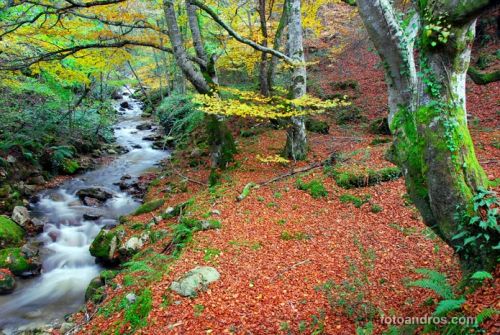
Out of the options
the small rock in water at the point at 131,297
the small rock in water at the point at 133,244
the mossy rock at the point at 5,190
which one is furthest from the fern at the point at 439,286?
the mossy rock at the point at 5,190

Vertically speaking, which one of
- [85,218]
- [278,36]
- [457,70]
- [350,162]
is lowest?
[85,218]

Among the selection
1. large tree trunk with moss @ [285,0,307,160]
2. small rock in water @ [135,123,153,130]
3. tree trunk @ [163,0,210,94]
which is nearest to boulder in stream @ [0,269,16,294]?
tree trunk @ [163,0,210,94]

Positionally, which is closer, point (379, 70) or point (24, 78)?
point (24, 78)

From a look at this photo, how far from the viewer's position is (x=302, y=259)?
219 inches

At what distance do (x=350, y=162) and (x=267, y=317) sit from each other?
5.99m

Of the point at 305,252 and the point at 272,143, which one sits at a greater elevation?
the point at 272,143

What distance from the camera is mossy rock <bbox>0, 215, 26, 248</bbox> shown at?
910 centimetres

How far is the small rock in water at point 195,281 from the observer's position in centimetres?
473

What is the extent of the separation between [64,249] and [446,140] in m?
10.3

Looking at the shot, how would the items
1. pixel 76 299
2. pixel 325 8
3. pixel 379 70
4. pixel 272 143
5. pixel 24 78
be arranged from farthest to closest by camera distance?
1. pixel 325 8
2. pixel 379 70
3. pixel 24 78
4. pixel 272 143
5. pixel 76 299

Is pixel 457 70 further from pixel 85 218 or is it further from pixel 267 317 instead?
pixel 85 218

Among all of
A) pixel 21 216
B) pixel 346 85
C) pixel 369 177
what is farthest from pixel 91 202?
pixel 346 85

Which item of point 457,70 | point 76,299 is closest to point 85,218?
point 76,299

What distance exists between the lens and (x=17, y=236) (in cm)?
945
